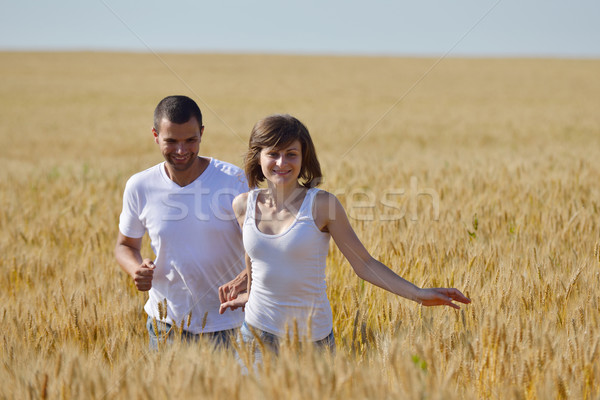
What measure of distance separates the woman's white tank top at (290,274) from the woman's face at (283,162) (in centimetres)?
10

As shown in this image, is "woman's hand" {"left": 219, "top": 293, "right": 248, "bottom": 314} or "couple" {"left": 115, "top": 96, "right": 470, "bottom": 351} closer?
"couple" {"left": 115, "top": 96, "right": 470, "bottom": 351}

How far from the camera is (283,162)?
201 cm

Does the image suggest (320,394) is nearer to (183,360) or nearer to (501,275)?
(183,360)

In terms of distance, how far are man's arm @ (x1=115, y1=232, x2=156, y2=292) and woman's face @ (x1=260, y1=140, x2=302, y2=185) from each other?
0.60m

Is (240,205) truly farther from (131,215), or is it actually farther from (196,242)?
(131,215)

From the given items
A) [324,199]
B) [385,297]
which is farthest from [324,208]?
[385,297]

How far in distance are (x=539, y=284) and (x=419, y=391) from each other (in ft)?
4.31

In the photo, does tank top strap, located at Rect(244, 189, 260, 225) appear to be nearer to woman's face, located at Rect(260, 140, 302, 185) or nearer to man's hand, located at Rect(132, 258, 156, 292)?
woman's face, located at Rect(260, 140, 302, 185)

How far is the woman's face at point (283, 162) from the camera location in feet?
6.64

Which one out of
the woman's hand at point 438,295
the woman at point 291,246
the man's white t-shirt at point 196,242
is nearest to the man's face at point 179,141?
the man's white t-shirt at point 196,242

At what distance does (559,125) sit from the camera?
16.3 m

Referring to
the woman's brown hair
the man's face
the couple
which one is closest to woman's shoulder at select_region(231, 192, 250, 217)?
the couple

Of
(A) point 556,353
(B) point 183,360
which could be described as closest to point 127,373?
(B) point 183,360

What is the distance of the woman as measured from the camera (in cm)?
197
